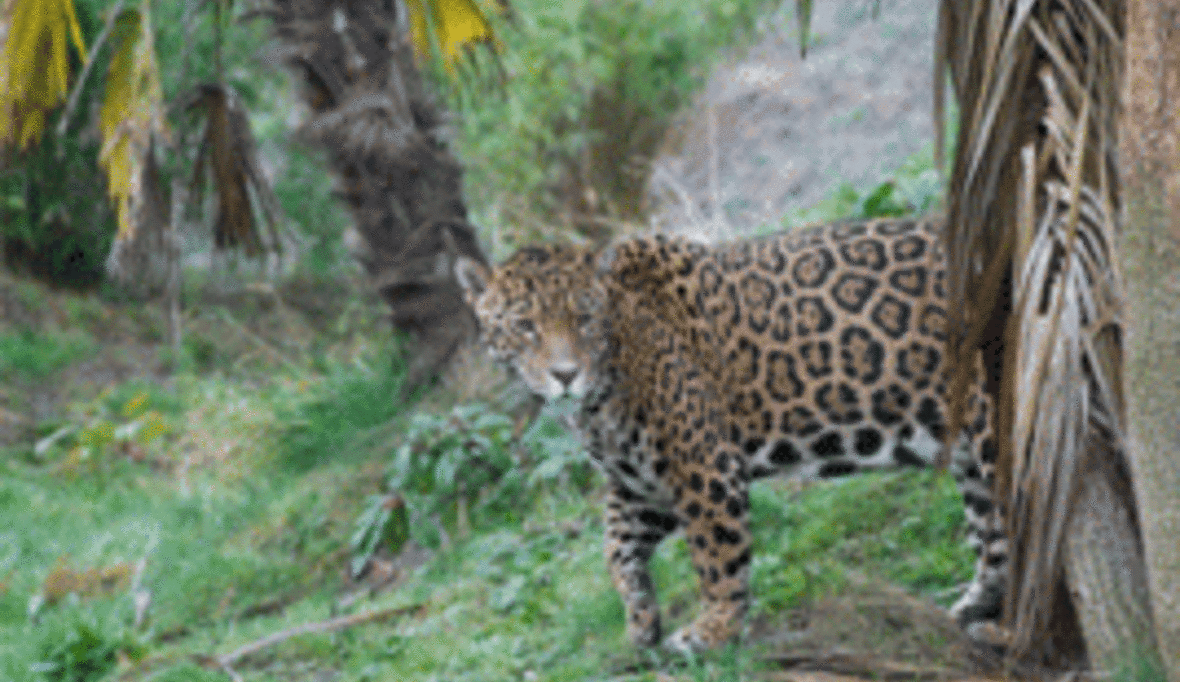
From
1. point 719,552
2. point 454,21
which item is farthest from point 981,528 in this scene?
point 454,21

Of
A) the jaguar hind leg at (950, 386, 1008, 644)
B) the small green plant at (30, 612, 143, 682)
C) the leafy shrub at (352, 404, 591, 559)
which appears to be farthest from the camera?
the leafy shrub at (352, 404, 591, 559)

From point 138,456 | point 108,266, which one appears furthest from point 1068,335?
point 138,456

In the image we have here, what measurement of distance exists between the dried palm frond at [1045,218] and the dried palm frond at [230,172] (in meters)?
4.60

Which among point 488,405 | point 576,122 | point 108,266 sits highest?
point 576,122

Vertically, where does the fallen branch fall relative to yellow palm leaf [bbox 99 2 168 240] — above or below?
below

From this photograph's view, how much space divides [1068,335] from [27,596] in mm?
6387

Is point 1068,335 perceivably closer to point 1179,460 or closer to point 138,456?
point 1179,460

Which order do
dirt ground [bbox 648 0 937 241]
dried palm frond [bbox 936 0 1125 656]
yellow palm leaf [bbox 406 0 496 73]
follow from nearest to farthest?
1. dried palm frond [bbox 936 0 1125 656]
2. yellow palm leaf [bbox 406 0 496 73]
3. dirt ground [bbox 648 0 937 241]

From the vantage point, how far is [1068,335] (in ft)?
12.5

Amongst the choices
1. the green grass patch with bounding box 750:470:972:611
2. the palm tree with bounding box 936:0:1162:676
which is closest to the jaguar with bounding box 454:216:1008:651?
the green grass patch with bounding box 750:470:972:611

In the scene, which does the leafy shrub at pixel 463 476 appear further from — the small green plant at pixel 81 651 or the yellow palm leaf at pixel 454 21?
the yellow palm leaf at pixel 454 21

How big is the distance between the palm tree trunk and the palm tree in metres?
5.36

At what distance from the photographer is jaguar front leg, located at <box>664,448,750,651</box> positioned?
211 inches

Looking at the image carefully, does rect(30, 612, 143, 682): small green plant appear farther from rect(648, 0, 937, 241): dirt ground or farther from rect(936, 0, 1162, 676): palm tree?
rect(648, 0, 937, 241): dirt ground
